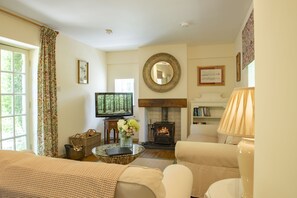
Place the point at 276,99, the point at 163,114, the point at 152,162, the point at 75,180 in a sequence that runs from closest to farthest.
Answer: the point at 276,99
the point at 75,180
the point at 152,162
the point at 163,114

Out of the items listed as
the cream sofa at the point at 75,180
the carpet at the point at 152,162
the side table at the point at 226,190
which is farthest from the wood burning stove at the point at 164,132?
the cream sofa at the point at 75,180

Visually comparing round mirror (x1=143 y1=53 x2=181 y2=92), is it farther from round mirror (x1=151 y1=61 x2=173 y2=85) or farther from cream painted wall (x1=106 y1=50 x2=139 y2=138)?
cream painted wall (x1=106 y1=50 x2=139 y2=138)

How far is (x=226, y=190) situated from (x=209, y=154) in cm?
83

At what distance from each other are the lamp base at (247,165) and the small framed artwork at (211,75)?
12.7 ft

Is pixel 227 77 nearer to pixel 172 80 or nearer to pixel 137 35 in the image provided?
pixel 172 80

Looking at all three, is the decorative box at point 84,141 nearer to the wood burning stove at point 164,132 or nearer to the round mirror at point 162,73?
the wood burning stove at point 164,132

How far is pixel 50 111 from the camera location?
3.53 metres

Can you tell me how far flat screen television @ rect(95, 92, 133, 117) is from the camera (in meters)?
4.78

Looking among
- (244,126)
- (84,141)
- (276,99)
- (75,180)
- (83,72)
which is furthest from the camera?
(83,72)

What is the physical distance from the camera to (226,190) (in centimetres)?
145

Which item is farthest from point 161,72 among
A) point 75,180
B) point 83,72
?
point 75,180

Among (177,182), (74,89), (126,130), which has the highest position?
(74,89)

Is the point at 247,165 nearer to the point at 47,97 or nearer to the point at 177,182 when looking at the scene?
the point at 177,182

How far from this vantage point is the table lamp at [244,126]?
123 cm
